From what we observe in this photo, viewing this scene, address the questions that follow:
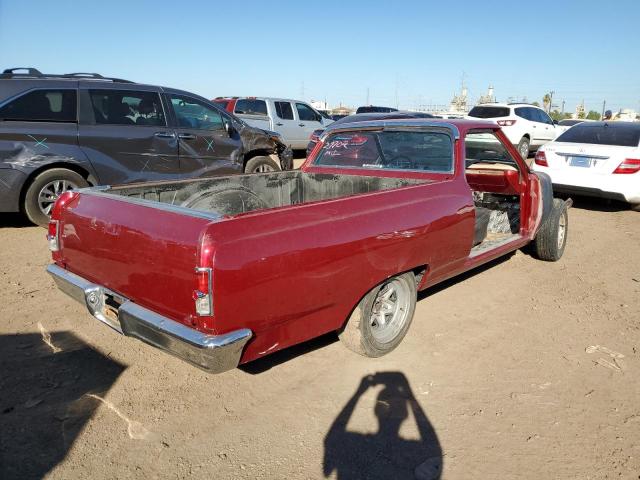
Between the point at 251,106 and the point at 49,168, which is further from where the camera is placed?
the point at 251,106

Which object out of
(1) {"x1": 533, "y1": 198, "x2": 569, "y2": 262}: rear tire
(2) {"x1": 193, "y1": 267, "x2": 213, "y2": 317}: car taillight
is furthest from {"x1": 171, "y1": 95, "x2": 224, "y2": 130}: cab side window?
(2) {"x1": 193, "y1": 267, "x2": 213, "y2": 317}: car taillight

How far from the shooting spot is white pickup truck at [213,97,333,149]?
13.6m

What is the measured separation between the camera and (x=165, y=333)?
7.81 ft

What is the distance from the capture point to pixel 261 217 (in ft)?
7.92

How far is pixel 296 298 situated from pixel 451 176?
1893mm

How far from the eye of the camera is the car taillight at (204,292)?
221cm

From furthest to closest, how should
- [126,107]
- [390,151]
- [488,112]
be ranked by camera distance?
[488,112] → [126,107] → [390,151]

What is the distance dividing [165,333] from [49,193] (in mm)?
4551

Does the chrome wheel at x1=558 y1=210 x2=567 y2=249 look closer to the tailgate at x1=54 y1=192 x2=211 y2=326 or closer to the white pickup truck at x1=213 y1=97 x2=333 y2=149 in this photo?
the tailgate at x1=54 y1=192 x2=211 y2=326

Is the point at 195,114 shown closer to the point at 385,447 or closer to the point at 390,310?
the point at 390,310

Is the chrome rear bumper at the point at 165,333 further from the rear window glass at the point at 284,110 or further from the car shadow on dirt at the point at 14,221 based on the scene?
the rear window glass at the point at 284,110

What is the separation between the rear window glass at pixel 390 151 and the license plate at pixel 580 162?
16.0 feet

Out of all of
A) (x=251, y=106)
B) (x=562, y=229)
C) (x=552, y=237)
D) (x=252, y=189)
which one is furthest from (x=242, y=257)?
(x=251, y=106)

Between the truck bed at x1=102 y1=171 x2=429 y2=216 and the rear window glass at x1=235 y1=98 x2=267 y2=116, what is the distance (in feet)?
31.5
